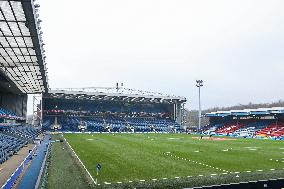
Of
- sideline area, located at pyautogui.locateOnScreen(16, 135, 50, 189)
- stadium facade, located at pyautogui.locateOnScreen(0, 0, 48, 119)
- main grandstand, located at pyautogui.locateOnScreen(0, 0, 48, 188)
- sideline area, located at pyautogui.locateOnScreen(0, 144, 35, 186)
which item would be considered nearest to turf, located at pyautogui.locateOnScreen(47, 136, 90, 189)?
sideline area, located at pyautogui.locateOnScreen(16, 135, 50, 189)

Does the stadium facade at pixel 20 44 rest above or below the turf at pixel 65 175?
above

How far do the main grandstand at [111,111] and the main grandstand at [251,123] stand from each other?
592 inches

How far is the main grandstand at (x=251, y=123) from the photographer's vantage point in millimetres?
73000

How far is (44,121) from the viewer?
9712cm

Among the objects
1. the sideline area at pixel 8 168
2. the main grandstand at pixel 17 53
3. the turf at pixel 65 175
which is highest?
the main grandstand at pixel 17 53

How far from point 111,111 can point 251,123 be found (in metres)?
45.8

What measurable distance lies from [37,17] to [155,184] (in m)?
13.3

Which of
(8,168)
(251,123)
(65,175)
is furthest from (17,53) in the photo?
(251,123)

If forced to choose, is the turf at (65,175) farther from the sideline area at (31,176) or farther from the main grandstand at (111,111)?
the main grandstand at (111,111)

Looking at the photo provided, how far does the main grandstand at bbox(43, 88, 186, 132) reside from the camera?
314 feet

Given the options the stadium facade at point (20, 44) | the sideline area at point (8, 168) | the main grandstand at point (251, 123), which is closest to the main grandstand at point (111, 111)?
the main grandstand at point (251, 123)

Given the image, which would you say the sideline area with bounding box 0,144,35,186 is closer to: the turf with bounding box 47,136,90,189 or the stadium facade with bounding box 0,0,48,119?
the turf with bounding box 47,136,90,189

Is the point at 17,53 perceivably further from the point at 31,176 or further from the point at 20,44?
the point at 31,176

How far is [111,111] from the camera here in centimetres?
10800
